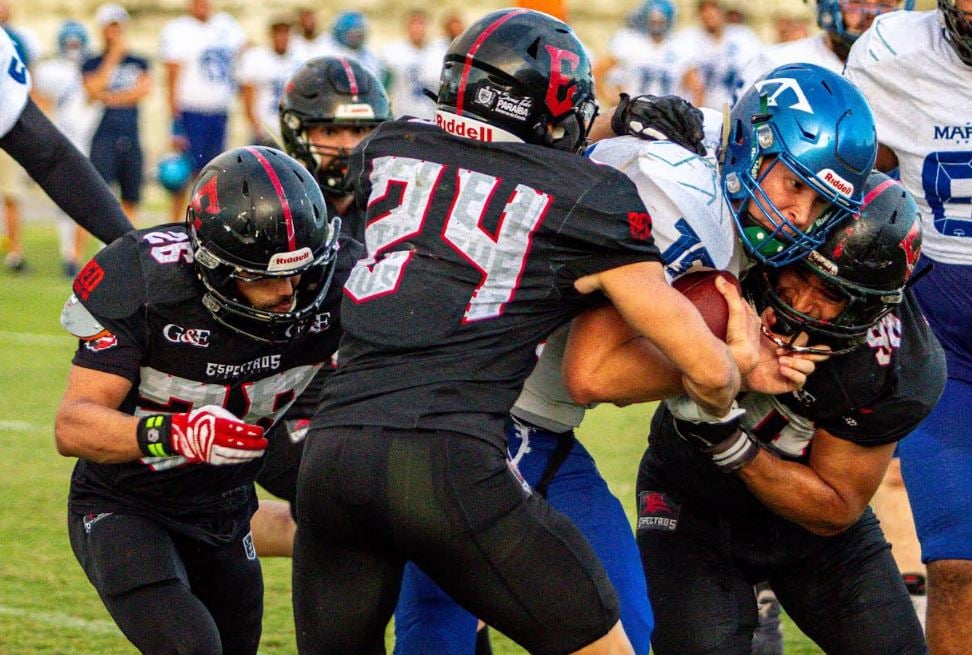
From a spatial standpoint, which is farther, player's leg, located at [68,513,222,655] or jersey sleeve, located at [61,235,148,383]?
jersey sleeve, located at [61,235,148,383]

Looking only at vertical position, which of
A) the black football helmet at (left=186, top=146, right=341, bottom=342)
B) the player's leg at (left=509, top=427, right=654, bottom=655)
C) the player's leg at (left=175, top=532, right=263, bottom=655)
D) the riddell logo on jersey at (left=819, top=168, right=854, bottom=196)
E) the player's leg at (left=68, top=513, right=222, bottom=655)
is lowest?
the player's leg at (left=175, top=532, right=263, bottom=655)

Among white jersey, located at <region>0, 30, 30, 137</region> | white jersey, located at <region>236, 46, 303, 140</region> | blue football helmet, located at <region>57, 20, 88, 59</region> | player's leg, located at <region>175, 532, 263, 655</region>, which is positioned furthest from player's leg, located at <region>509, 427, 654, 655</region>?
blue football helmet, located at <region>57, 20, 88, 59</region>

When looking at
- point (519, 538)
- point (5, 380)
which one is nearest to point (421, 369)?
point (519, 538)

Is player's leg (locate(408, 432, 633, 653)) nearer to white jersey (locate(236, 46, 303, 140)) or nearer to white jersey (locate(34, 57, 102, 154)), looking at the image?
white jersey (locate(34, 57, 102, 154))

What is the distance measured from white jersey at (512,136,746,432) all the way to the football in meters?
0.02

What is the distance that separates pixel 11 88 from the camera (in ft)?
14.4

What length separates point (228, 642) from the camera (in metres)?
3.94

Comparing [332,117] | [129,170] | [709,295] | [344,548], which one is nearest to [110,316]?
[344,548]

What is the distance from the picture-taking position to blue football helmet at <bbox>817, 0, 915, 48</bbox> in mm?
5859

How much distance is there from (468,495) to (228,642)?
4.27ft

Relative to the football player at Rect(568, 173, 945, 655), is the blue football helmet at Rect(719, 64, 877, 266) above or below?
above

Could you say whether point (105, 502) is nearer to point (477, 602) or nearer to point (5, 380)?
point (477, 602)

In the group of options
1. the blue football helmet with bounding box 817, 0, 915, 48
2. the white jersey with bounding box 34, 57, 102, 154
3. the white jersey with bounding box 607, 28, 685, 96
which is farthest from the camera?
the white jersey with bounding box 607, 28, 685, 96

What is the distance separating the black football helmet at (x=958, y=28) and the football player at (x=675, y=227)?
88 centimetres
